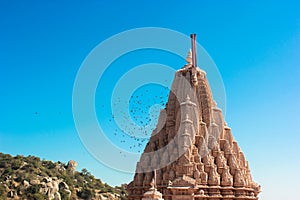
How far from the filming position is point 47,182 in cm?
9850

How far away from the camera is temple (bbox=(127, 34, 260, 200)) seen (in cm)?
3550

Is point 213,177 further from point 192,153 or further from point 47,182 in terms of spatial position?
point 47,182

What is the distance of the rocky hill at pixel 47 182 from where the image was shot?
294 feet

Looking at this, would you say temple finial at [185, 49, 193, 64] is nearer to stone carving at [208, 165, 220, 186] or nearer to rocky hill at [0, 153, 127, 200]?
stone carving at [208, 165, 220, 186]

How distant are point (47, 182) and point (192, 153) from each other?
2847 inches

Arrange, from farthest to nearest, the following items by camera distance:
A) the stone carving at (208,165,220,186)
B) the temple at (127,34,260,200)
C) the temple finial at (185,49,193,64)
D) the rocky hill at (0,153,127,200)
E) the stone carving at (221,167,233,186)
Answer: the rocky hill at (0,153,127,200) → the temple finial at (185,49,193,64) → the stone carving at (221,167,233,186) → the stone carving at (208,165,220,186) → the temple at (127,34,260,200)

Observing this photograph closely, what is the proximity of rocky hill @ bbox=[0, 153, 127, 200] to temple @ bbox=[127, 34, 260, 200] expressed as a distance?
179 ft


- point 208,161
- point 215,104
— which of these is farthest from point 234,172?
point 215,104

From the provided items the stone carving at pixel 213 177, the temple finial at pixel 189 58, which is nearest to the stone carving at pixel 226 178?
the stone carving at pixel 213 177

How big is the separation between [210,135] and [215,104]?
598 cm

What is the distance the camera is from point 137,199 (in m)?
38.6

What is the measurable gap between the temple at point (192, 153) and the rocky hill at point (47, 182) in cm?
5464

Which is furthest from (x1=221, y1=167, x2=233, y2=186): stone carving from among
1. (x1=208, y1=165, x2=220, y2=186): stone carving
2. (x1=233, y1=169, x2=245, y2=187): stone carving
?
(x1=208, y1=165, x2=220, y2=186): stone carving

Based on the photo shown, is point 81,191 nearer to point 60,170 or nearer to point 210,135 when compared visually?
point 60,170
